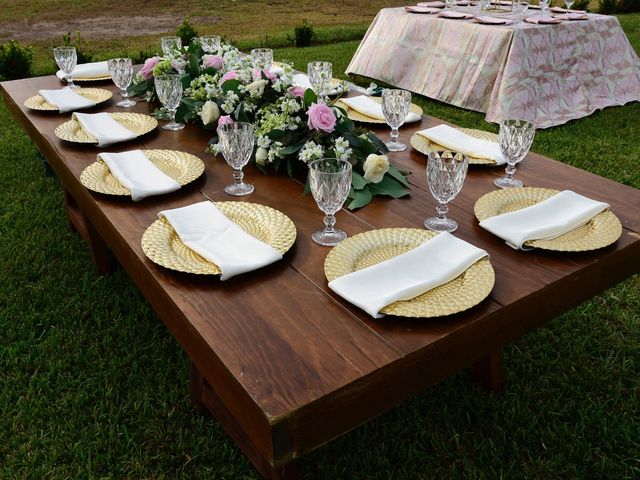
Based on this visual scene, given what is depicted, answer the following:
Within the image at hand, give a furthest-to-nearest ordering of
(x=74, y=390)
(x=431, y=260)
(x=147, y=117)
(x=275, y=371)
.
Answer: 1. (x=147, y=117)
2. (x=74, y=390)
3. (x=431, y=260)
4. (x=275, y=371)

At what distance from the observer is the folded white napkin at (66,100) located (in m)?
2.42

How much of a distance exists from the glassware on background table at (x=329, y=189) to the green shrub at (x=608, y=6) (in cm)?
973

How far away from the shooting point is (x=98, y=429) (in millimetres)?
1733

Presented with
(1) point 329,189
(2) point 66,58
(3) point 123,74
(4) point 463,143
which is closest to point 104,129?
(3) point 123,74

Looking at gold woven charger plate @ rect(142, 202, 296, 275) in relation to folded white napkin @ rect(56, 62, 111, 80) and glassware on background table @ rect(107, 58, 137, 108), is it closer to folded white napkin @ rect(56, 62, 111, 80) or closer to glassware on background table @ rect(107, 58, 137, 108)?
glassware on background table @ rect(107, 58, 137, 108)

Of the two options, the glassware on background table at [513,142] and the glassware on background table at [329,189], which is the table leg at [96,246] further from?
the glassware on background table at [513,142]

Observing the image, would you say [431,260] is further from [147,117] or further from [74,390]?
[147,117]

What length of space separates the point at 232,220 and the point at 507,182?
0.84m

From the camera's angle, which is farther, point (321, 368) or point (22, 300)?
point (22, 300)

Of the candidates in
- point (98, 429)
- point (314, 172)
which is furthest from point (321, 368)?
point (98, 429)

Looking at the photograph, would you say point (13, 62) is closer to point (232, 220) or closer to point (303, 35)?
point (303, 35)

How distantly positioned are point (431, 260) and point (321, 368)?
40 cm

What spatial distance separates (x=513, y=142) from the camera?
66.1 inches

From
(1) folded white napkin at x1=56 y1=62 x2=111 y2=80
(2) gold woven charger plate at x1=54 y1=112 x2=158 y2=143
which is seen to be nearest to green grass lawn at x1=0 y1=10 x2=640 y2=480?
(2) gold woven charger plate at x1=54 y1=112 x2=158 y2=143
